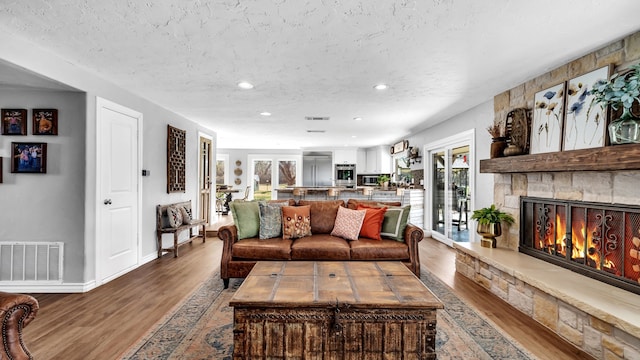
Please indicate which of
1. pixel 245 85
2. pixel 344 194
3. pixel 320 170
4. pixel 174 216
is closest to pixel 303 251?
pixel 245 85

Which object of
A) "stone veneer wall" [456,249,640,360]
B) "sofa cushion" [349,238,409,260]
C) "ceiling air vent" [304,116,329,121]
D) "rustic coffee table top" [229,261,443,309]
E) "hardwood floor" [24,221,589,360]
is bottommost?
"hardwood floor" [24,221,589,360]

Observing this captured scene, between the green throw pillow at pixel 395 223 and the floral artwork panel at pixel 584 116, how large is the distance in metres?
1.68

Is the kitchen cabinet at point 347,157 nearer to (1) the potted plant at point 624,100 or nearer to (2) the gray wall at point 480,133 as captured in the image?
(2) the gray wall at point 480,133

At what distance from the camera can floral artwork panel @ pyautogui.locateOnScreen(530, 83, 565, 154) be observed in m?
2.99

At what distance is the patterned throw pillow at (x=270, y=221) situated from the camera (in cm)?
369

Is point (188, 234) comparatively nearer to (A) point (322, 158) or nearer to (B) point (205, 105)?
(B) point (205, 105)

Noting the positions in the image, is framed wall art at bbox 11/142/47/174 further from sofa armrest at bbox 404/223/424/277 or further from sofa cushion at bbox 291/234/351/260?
sofa armrest at bbox 404/223/424/277

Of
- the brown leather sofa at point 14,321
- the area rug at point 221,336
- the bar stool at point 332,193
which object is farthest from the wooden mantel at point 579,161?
the brown leather sofa at point 14,321

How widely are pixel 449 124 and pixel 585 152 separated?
10.4 ft

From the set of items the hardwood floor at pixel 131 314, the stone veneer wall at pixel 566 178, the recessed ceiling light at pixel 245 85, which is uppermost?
the recessed ceiling light at pixel 245 85

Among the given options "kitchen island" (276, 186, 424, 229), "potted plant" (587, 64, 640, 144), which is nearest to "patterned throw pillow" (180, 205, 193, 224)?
"kitchen island" (276, 186, 424, 229)

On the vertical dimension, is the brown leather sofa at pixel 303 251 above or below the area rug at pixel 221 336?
above

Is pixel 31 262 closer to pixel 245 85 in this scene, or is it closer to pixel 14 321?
pixel 14 321

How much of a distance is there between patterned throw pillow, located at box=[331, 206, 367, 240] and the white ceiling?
152 centimetres
